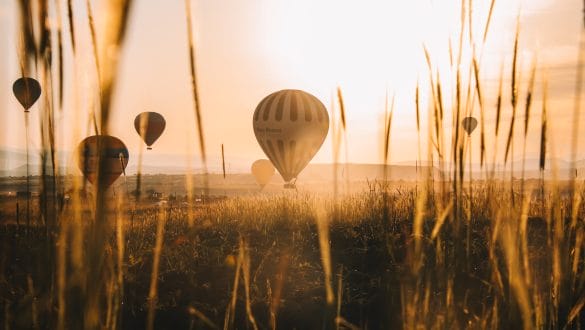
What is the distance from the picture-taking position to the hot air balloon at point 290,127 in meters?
23.2

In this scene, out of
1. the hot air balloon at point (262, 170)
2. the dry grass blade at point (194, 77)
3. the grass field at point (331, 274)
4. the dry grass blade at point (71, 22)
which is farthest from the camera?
the hot air balloon at point (262, 170)

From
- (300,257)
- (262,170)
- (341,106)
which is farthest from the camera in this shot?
(262,170)

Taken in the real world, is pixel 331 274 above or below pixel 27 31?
below

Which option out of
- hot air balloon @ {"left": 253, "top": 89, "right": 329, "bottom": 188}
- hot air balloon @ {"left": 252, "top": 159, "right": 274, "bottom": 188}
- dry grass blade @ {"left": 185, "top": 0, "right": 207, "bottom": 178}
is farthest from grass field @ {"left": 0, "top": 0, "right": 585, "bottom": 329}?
hot air balloon @ {"left": 252, "top": 159, "right": 274, "bottom": 188}

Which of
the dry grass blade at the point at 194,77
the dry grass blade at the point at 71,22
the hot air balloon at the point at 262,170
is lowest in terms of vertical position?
the hot air balloon at the point at 262,170

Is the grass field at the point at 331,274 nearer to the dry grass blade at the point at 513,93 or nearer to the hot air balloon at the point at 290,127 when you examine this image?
the dry grass blade at the point at 513,93

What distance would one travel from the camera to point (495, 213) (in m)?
1.59

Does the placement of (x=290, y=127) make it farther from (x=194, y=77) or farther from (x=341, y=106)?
(x=194, y=77)

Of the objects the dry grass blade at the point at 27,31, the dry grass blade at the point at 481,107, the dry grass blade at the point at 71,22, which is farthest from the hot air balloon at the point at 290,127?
the dry grass blade at the point at 27,31

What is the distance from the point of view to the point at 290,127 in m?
23.0

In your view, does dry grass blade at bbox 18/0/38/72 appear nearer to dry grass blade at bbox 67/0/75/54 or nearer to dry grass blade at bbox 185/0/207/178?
dry grass blade at bbox 67/0/75/54

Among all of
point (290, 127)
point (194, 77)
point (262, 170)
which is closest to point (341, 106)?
point (194, 77)

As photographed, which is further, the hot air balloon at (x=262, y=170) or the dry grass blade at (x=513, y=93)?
the hot air balloon at (x=262, y=170)

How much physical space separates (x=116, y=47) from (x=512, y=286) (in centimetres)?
117
